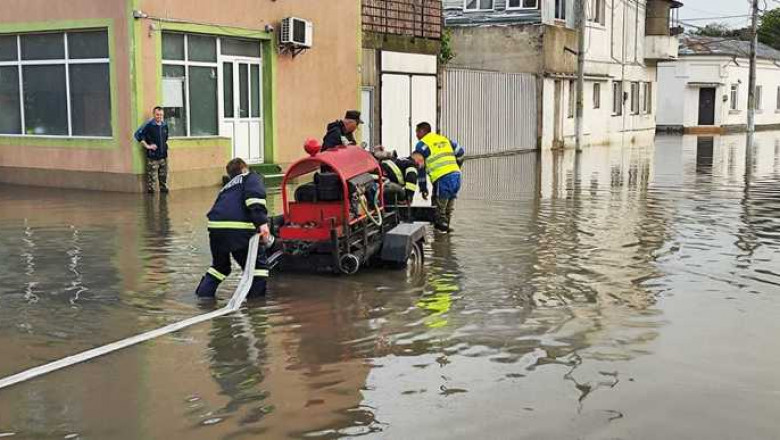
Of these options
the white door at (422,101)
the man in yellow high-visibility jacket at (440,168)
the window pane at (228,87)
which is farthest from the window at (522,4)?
the man in yellow high-visibility jacket at (440,168)

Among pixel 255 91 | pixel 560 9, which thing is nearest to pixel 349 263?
pixel 255 91

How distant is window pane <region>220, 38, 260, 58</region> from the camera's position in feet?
63.6

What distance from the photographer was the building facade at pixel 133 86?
56.2 feet

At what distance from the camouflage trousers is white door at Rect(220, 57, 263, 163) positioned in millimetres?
2569

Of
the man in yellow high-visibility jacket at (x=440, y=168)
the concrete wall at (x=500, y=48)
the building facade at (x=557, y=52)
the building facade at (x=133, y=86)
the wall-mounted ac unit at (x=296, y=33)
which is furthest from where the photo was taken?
the building facade at (x=557, y=52)

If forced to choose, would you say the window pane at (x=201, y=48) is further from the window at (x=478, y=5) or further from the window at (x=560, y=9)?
the window at (x=560, y=9)

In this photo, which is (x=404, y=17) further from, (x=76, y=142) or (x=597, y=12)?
(x=597, y=12)

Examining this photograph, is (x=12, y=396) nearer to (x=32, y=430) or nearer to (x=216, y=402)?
(x=32, y=430)

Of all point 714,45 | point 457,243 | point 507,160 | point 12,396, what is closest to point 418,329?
point 12,396

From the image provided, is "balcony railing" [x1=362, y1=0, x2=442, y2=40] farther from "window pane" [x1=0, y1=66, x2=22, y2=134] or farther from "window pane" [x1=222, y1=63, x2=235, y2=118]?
"window pane" [x1=0, y1=66, x2=22, y2=134]

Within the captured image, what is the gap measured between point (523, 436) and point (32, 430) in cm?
280

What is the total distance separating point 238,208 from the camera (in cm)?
845

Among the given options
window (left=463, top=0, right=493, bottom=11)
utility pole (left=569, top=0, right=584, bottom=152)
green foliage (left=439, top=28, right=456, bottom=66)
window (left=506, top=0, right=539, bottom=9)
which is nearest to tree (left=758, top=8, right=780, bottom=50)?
utility pole (left=569, top=0, right=584, bottom=152)

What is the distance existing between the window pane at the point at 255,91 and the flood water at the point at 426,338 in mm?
7188
